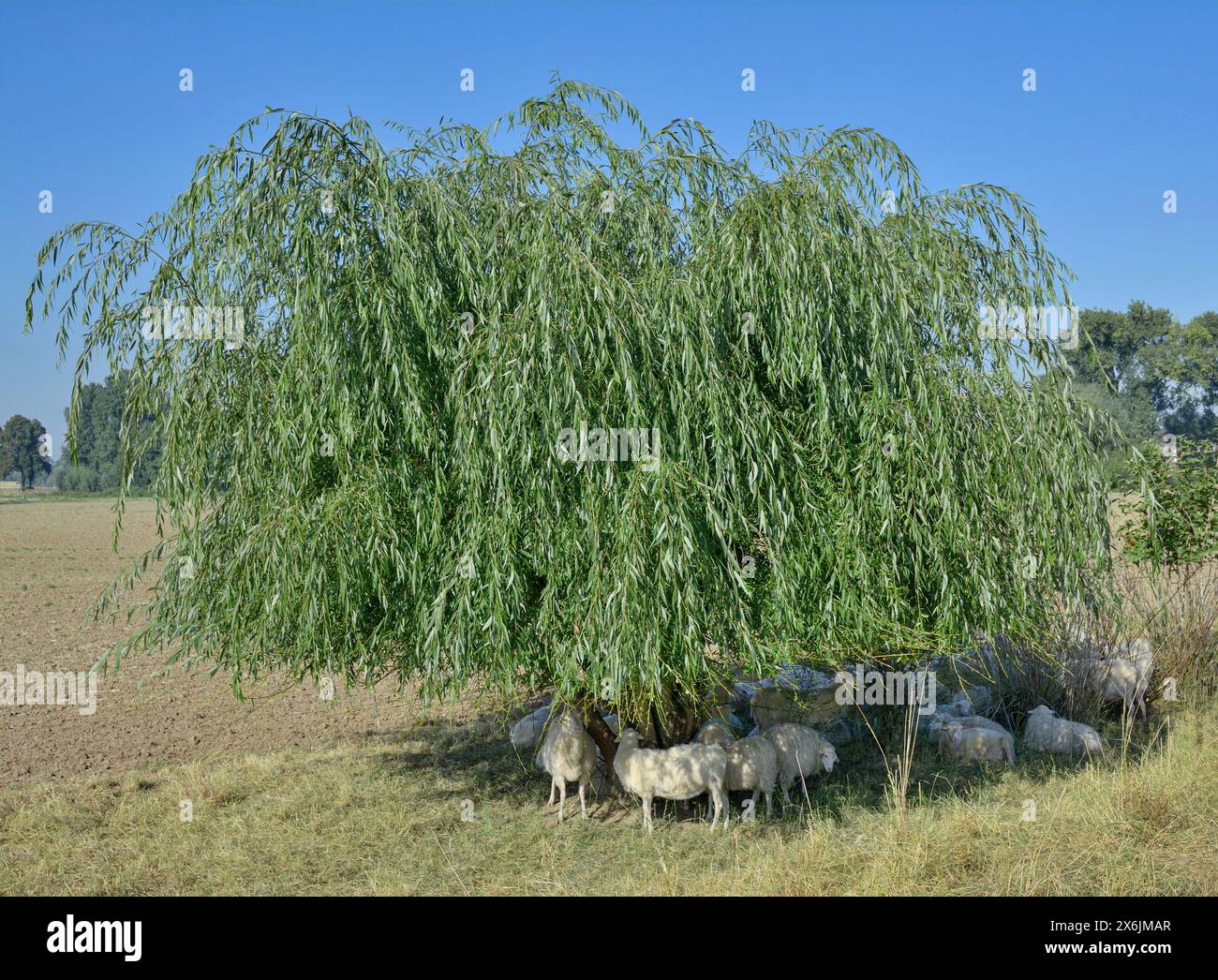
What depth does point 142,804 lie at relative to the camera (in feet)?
26.1

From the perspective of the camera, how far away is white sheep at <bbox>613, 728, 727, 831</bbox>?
711 centimetres

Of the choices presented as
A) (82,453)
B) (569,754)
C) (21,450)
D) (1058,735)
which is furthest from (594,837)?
(21,450)

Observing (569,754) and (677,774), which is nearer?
(677,774)

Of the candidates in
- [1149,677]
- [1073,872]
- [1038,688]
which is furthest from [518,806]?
[1149,677]

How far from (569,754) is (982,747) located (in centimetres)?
396

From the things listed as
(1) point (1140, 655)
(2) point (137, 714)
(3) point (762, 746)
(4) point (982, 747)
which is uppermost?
(1) point (1140, 655)

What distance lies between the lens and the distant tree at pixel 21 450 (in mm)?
90750

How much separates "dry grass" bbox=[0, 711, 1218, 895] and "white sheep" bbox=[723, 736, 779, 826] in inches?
11.7

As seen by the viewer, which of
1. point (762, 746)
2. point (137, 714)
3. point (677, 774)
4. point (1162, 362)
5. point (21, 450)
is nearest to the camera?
point (677, 774)

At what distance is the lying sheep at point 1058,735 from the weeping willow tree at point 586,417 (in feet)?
9.67

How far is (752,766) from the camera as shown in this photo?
7316mm

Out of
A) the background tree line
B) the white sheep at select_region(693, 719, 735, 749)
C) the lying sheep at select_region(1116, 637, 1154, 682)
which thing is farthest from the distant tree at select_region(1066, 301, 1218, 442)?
the background tree line

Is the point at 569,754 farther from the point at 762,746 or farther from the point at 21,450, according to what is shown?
the point at 21,450
